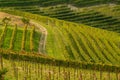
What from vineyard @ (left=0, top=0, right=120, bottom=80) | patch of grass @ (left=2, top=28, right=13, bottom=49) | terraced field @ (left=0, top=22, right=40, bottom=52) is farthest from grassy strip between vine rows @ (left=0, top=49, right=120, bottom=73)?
patch of grass @ (left=2, top=28, right=13, bottom=49)

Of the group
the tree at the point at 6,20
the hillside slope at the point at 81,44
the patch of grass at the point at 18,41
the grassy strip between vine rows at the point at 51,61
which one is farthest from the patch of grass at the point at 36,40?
the grassy strip between vine rows at the point at 51,61

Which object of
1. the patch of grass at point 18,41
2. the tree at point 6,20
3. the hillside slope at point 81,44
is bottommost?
the hillside slope at point 81,44

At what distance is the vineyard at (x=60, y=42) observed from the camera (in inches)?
1594

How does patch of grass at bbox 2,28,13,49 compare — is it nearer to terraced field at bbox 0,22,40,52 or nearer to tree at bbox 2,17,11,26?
terraced field at bbox 0,22,40,52

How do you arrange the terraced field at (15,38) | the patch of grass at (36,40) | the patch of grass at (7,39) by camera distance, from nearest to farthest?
the patch of grass at (7,39), the terraced field at (15,38), the patch of grass at (36,40)

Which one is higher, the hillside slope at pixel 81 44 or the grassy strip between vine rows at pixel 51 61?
the grassy strip between vine rows at pixel 51 61

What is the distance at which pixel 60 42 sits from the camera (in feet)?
199

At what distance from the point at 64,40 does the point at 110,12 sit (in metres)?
33.4

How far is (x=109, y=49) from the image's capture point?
62469mm

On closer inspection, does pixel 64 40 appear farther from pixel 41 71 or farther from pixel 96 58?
pixel 41 71

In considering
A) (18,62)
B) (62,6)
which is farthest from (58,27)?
(18,62)

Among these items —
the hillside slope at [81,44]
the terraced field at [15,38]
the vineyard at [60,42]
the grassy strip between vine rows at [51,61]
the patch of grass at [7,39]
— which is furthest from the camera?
the hillside slope at [81,44]

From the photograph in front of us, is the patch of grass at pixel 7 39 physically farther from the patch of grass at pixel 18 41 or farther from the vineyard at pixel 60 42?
the patch of grass at pixel 18 41

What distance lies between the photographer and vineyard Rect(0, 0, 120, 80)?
40484mm
